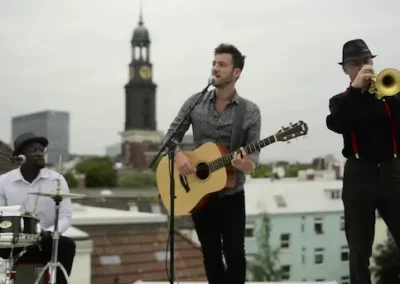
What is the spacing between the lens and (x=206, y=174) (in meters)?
4.11

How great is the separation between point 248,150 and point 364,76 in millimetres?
831

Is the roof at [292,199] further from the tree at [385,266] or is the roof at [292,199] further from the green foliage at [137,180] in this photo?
the green foliage at [137,180]

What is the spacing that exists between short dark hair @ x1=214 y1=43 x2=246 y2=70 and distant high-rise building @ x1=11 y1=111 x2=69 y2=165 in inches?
59.0

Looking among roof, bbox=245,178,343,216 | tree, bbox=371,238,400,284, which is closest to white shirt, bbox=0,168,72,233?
tree, bbox=371,238,400,284

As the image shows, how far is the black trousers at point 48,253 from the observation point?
436 centimetres

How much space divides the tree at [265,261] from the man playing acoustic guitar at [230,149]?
69.5 ft

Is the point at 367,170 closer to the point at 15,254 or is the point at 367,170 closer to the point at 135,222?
the point at 15,254

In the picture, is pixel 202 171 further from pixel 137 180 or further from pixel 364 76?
pixel 137 180

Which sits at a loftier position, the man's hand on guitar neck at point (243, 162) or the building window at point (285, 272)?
the man's hand on guitar neck at point (243, 162)

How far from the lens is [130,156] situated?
3720 inches

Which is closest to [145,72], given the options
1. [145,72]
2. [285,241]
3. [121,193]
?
[145,72]

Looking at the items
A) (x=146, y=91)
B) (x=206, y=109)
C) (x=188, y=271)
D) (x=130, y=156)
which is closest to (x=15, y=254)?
(x=206, y=109)

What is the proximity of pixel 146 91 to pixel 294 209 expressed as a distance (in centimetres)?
6035

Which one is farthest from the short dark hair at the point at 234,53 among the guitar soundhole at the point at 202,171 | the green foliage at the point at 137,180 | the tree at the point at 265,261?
the green foliage at the point at 137,180
